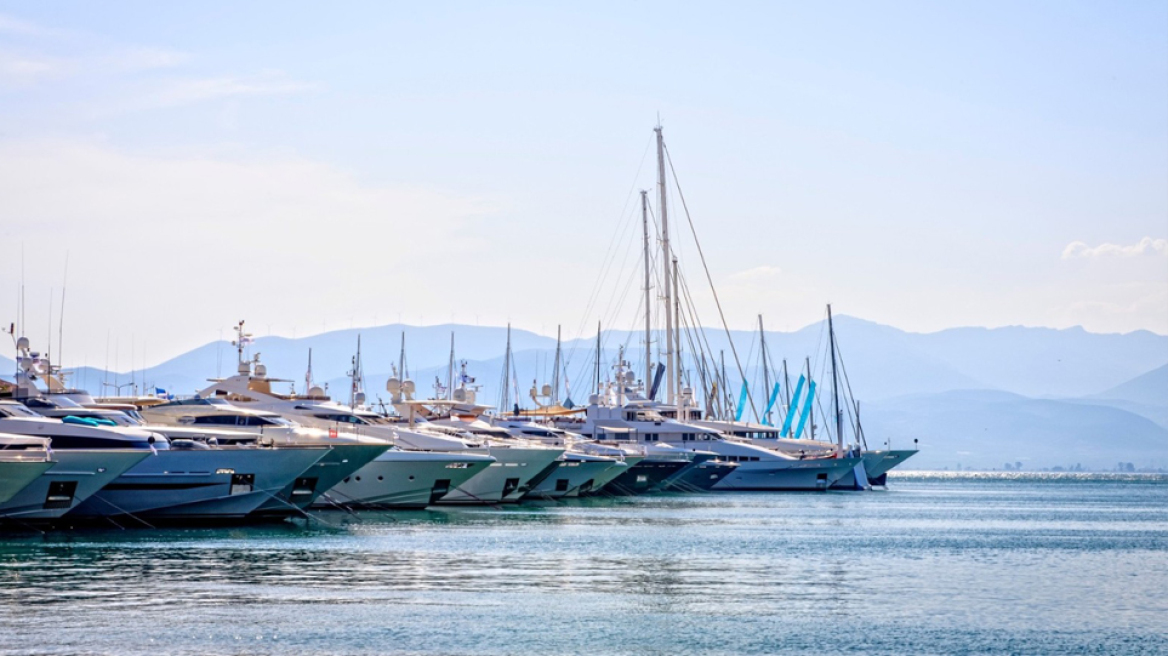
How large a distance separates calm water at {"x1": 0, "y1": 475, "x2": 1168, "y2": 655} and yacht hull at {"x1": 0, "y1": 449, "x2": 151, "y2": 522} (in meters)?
1.19

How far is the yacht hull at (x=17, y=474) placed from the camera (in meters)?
44.6

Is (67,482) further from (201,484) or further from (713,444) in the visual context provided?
(713,444)

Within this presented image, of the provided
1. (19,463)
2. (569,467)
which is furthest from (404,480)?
(19,463)

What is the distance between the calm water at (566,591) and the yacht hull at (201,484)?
5.70 feet

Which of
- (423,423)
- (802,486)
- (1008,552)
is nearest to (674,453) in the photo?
(802,486)

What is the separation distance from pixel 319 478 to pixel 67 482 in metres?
10.9

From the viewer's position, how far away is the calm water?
29.9 meters

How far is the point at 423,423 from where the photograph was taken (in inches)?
2987

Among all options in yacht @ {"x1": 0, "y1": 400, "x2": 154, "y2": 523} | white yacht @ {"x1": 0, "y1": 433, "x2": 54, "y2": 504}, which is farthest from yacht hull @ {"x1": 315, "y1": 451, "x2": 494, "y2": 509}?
white yacht @ {"x1": 0, "y1": 433, "x2": 54, "y2": 504}

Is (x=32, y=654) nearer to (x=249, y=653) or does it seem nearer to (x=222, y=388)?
(x=249, y=653)

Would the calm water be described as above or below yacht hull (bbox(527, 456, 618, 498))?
below

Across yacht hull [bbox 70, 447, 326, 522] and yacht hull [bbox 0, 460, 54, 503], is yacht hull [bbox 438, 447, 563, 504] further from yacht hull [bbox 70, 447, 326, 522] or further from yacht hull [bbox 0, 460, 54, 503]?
yacht hull [bbox 0, 460, 54, 503]

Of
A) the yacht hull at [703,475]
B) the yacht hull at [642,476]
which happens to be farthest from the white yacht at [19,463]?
the yacht hull at [703,475]

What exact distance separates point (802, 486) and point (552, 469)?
33779mm
